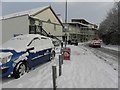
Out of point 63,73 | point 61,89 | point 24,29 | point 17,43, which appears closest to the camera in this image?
point 61,89

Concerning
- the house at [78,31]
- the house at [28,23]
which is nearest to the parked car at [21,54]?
the house at [28,23]

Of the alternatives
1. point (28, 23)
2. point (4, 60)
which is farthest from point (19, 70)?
point (28, 23)

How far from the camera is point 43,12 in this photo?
43.3 m

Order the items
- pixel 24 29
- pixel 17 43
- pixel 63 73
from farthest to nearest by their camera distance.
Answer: pixel 24 29 < pixel 17 43 < pixel 63 73

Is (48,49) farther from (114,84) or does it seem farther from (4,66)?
(114,84)

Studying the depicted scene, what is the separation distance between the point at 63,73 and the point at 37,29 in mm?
28791

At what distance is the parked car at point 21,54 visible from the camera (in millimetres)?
8742

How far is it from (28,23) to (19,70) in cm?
2731

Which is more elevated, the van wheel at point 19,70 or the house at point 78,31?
the house at point 78,31

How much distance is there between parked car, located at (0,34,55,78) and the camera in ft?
28.7

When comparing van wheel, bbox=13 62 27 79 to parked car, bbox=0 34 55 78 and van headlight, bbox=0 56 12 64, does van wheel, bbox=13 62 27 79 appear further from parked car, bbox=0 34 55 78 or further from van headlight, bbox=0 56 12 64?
van headlight, bbox=0 56 12 64

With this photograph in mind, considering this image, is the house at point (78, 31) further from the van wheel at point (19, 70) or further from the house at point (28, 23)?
the van wheel at point (19, 70)

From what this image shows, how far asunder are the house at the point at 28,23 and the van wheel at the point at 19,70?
87.4ft

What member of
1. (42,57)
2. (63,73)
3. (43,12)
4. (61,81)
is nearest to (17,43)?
(42,57)
